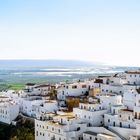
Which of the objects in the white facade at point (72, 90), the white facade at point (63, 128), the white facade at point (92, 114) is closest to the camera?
the white facade at point (63, 128)

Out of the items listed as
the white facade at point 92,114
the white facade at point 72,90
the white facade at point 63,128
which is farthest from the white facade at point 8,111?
the white facade at point 92,114

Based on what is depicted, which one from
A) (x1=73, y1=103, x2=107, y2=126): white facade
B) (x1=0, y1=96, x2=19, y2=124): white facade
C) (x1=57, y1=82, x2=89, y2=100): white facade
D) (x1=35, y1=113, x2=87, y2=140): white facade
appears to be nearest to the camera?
(x1=35, y1=113, x2=87, y2=140): white facade

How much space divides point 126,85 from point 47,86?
Answer: 13.4 metres

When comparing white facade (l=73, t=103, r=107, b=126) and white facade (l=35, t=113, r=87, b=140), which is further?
white facade (l=73, t=103, r=107, b=126)

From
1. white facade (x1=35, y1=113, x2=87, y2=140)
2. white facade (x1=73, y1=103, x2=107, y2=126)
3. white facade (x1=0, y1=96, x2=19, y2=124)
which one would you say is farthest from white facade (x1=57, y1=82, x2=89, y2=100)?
white facade (x1=35, y1=113, x2=87, y2=140)

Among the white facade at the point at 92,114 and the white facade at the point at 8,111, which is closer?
the white facade at the point at 92,114

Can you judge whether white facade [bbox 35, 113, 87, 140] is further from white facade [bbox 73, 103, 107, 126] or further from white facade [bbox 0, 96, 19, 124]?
white facade [bbox 0, 96, 19, 124]

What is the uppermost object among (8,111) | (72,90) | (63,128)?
(72,90)

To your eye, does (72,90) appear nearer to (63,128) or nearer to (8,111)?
(8,111)

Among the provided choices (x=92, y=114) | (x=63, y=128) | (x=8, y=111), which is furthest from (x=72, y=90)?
(x=63, y=128)

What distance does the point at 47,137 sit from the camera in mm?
38656

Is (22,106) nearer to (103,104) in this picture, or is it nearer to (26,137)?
(26,137)

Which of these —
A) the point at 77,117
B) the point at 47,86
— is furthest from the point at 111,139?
the point at 47,86

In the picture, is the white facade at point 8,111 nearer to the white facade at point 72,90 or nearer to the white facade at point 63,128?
the white facade at point 72,90
